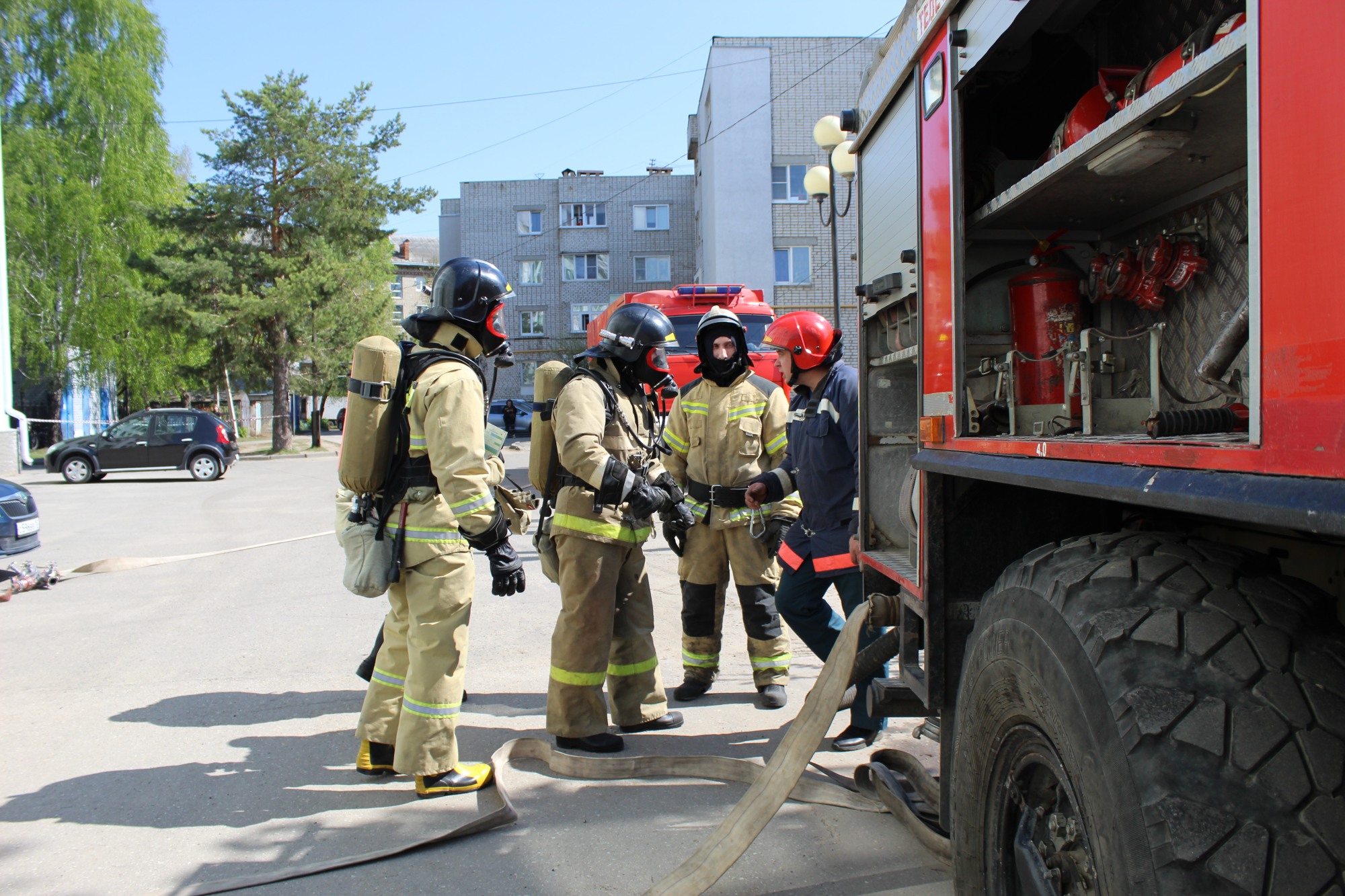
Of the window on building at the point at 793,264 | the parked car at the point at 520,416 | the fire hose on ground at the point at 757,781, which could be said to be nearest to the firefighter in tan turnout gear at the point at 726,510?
the fire hose on ground at the point at 757,781

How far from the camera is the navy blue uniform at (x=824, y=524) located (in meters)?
4.18

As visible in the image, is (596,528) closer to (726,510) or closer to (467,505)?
(467,505)

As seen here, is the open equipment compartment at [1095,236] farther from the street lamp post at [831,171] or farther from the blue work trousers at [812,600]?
the street lamp post at [831,171]

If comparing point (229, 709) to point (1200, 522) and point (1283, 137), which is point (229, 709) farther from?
point (1283, 137)

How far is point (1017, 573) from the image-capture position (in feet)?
6.16

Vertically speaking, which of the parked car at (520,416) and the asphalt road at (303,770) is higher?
the parked car at (520,416)

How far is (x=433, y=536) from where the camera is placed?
11.8 ft

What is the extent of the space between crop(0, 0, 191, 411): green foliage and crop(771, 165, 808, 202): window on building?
1867cm

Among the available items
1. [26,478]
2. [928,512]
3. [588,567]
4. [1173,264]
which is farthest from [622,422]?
[26,478]

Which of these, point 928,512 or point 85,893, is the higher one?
point 928,512

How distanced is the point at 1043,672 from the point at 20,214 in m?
29.3

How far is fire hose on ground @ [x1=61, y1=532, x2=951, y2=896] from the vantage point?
8.57 feet

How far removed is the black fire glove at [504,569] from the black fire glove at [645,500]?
58cm

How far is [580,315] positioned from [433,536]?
126 feet
